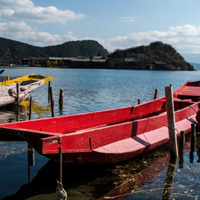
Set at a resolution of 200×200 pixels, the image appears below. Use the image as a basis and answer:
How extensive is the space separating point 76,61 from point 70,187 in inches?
7596

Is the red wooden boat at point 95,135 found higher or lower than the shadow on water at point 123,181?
higher

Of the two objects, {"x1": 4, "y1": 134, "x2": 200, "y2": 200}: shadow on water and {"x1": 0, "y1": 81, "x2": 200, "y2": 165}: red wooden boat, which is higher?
{"x1": 0, "y1": 81, "x2": 200, "y2": 165}: red wooden boat

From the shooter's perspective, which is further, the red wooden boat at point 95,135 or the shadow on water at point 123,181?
the shadow on water at point 123,181

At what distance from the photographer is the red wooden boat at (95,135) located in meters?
8.04

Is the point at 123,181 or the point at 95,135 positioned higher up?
the point at 95,135

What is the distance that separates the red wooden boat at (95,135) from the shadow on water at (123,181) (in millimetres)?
550

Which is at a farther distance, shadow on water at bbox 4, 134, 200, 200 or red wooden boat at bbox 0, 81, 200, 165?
shadow on water at bbox 4, 134, 200, 200

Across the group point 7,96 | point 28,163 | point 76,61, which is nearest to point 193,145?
point 28,163

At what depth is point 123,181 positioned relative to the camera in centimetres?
903

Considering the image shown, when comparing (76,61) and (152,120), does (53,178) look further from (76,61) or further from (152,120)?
(76,61)

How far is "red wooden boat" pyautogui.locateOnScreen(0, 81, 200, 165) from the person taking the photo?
26.4 ft

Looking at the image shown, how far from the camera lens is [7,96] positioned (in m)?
22.8

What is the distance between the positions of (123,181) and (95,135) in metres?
1.88

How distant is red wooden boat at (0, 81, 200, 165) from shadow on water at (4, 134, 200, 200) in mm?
550
